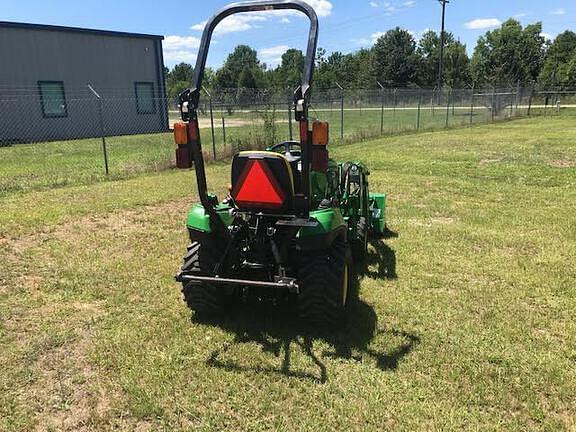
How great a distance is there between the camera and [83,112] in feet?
66.8

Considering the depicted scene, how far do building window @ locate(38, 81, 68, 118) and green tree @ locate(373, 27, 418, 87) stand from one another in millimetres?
58664

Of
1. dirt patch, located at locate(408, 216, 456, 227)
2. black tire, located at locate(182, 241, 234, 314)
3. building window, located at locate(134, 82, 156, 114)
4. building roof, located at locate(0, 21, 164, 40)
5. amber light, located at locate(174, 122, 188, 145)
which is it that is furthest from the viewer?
building window, located at locate(134, 82, 156, 114)

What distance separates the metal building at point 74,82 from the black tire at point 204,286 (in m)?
15.2

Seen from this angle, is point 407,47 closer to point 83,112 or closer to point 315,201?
point 83,112

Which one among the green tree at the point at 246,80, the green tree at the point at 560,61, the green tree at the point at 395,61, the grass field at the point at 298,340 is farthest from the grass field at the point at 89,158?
the green tree at the point at 395,61

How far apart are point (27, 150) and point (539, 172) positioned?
555 inches

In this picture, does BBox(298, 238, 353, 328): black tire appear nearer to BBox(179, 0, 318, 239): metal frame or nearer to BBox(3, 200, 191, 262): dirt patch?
BBox(179, 0, 318, 239): metal frame

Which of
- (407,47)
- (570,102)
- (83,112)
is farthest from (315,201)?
(407,47)

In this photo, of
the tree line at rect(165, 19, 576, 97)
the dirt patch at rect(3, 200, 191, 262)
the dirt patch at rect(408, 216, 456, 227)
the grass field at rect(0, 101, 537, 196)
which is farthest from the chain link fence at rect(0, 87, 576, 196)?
the tree line at rect(165, 19, 576, 97)

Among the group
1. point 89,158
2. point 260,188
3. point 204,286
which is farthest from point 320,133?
point 89,158

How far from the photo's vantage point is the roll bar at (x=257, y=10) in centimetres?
307

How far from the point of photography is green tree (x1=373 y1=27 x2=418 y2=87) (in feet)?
238

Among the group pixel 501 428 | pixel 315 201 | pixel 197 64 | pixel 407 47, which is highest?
pixel 407 47

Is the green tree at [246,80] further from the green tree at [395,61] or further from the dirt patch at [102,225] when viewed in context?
the dirt patch at [102,225]
